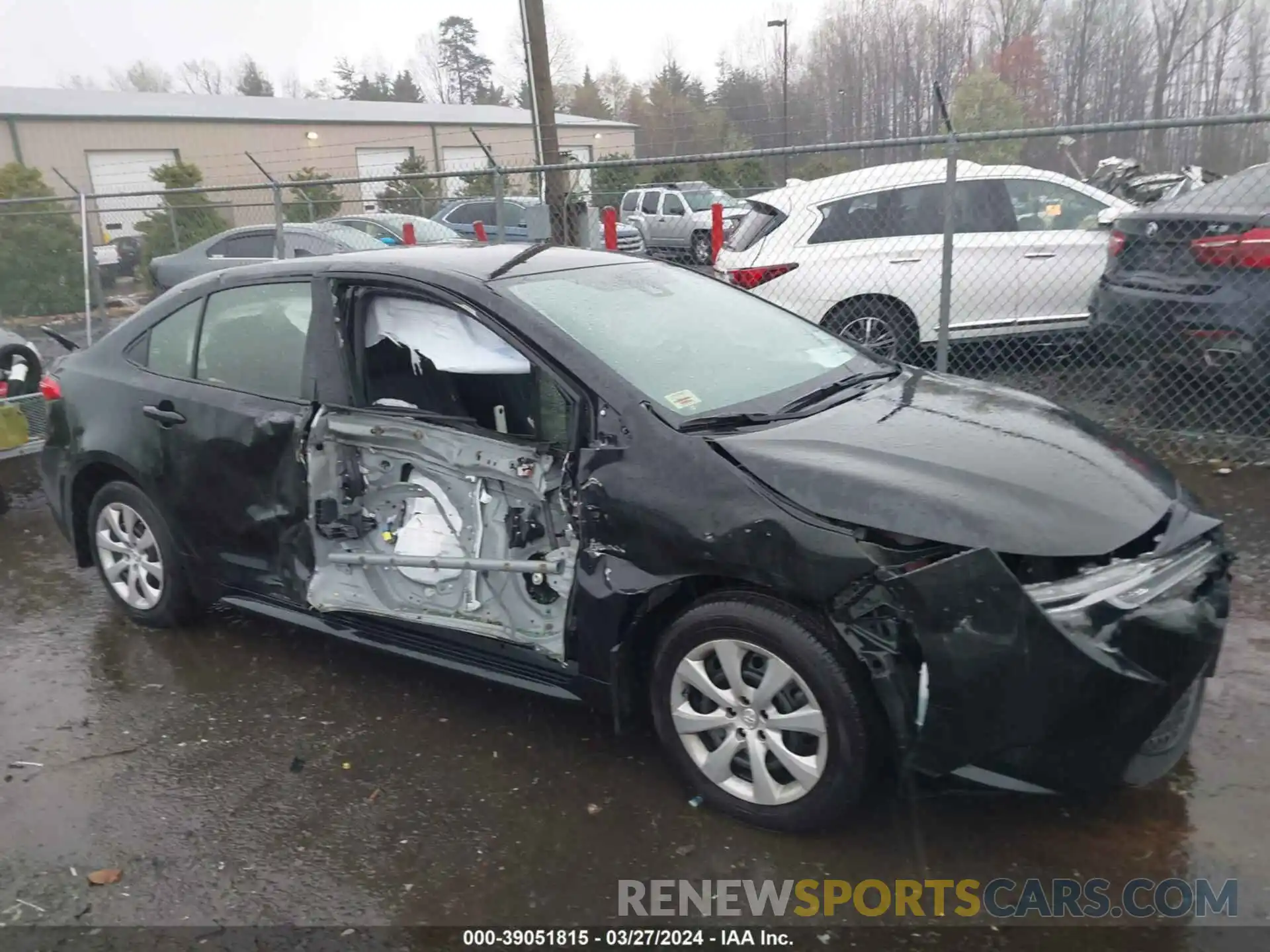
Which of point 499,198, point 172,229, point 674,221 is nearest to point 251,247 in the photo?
point 172,229

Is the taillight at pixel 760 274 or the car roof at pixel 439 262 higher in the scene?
the car roof at pixel 439 262

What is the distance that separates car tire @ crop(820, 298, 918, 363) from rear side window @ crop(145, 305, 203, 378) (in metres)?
4.44

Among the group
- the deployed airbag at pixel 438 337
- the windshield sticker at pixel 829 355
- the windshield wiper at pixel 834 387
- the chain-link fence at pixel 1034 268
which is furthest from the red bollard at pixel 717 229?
the deployed airbag at pixel 438 337

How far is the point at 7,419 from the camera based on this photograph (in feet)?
21.0

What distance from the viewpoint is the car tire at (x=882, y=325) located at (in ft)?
23.6

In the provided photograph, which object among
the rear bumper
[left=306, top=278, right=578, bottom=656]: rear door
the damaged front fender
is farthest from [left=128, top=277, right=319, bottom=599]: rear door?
the rear bumper

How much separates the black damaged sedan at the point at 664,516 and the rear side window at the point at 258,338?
0.01 m

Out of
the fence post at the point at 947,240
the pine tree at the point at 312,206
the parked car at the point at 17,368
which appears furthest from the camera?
the pine tree at the point at 312,206

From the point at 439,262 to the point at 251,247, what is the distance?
10042 millimetres

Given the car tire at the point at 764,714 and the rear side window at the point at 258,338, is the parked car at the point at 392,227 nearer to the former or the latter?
the rear side window at the point at 258,338

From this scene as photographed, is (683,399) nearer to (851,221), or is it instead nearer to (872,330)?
(872,330)

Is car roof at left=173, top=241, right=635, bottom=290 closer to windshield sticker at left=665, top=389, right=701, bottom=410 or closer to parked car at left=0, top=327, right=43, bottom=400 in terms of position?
windshield sticker at left=665, top=389, right=701, bottom=410

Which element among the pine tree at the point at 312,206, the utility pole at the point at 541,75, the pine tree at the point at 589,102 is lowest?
the pine tree at the point at 312,206

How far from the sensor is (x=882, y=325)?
23.7ft
